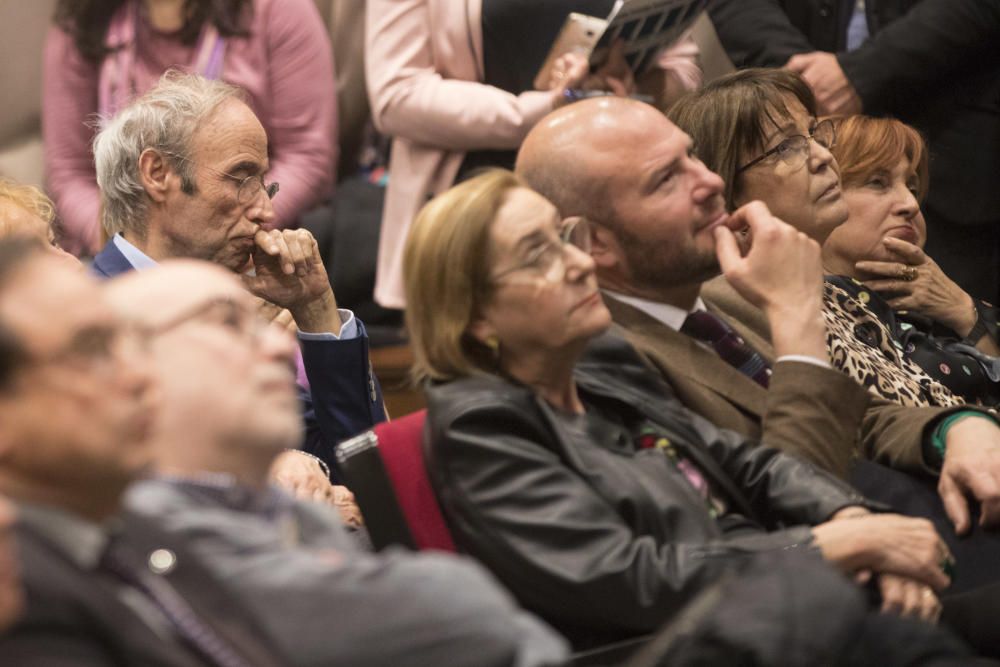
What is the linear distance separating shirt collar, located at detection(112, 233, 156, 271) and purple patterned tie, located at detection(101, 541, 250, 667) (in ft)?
4.64

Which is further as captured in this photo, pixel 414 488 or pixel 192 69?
pixel 192 69

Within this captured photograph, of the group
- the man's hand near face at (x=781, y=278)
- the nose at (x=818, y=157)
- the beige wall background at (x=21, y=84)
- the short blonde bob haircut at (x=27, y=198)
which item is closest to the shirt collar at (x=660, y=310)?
the man's hand near face at (x=781, y=278)

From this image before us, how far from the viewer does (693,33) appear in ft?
13.3

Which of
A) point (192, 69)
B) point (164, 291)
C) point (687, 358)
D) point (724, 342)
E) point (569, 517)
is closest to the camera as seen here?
point (164, 291)

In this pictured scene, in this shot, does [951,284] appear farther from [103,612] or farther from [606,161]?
[103,612]

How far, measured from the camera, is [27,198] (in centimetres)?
291

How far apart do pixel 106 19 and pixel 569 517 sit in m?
2.66

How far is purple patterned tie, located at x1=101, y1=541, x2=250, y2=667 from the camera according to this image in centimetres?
145

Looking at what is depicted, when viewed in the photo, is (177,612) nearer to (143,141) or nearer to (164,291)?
(164,291)

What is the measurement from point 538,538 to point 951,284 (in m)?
1.71

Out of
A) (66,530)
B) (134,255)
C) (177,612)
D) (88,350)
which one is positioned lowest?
(134,255)

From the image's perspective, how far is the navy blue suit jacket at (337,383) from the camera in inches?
108

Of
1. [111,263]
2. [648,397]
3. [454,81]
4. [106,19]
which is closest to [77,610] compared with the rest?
[648,397]

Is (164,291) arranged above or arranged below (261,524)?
above
